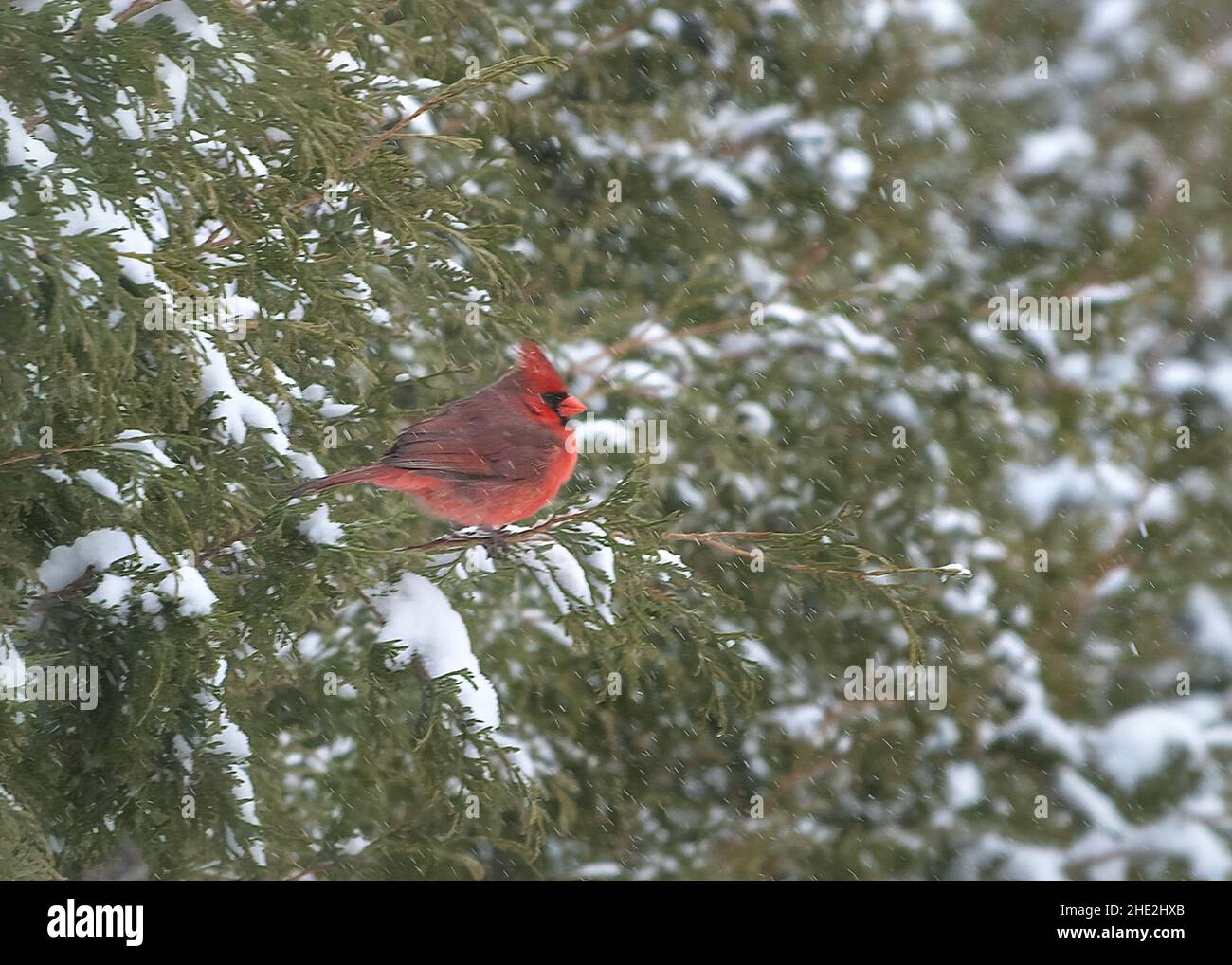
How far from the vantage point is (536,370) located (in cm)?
320

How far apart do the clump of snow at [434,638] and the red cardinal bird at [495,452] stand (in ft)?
0.90

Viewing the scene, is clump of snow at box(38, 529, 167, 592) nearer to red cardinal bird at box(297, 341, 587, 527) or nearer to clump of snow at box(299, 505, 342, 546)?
clump of snow at box(299, 505, 342, 546)

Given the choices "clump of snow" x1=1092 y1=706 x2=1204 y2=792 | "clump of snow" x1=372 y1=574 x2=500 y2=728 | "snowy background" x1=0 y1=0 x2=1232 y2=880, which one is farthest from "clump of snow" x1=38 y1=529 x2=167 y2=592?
"clump of snow" x1=1092 y1=706 x2=1204 y2=792

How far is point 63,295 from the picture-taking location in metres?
2.33

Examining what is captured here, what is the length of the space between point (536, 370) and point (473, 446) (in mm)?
293

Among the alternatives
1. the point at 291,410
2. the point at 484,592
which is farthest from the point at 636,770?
the point at 291,410

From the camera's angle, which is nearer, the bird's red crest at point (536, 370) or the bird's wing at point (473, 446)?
the bird's wing at point (473, 446)

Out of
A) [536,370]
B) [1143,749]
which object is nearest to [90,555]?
[536,370]

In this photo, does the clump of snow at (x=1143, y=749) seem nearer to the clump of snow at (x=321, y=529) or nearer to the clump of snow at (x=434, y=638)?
the clump of snow at (x=434, y=638)

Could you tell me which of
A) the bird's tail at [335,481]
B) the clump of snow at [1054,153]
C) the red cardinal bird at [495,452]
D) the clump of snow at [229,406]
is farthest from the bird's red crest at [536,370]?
the clump of snow at [1054,153]

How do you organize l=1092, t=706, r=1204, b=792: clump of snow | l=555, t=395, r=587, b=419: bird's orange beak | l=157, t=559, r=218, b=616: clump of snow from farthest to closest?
l=1092, t=706, r=1204, b=792: clump of snow → l=555, t=395, r=587, b=419: bird's orange beak → l=157, t=559, r=218, b=616: clump of snow

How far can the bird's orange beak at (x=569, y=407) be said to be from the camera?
3154 mm

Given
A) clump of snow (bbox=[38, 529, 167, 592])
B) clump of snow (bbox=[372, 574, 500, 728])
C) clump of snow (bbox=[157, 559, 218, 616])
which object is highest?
clump of snow (bbox=[38, 529, 167, 592])

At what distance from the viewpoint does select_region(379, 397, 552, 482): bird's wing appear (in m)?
3.03
